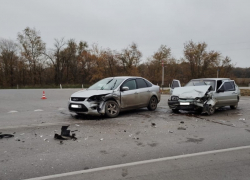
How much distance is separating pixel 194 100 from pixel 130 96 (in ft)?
8.70

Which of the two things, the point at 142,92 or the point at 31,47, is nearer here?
the point at 142,92

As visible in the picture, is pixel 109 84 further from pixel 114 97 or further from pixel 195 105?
pixel 195 105

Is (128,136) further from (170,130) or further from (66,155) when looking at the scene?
(66,155)

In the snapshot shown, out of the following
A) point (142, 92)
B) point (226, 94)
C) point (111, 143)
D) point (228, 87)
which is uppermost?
point (228, 87)

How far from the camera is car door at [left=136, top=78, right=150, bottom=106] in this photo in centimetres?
927

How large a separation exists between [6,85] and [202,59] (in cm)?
4101

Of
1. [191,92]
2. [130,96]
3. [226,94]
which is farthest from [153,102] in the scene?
[226,94]

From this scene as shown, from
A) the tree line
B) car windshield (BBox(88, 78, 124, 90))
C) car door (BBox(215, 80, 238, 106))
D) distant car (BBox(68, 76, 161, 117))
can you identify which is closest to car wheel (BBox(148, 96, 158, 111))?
distant car (BBox(68, 76, 161, 117))

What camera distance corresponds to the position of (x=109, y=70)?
46719mm

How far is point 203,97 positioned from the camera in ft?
28.8

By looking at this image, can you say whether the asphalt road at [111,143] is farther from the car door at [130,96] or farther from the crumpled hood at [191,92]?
the crumpled hood at [191,92]

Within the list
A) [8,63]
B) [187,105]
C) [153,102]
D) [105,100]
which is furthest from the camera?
[8,63]

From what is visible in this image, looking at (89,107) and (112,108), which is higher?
(89,107)

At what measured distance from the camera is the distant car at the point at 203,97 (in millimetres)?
8711
